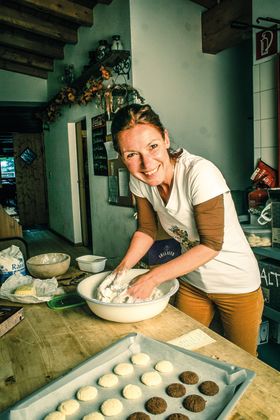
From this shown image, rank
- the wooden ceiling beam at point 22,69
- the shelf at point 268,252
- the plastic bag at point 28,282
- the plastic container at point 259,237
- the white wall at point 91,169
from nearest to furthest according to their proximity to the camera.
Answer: the plastic bag at point 28,282, the shelf at point 268,252, the plastic container at point 259,237, the white wall at point 91,169, the wooden ceiling beam at point 22,69

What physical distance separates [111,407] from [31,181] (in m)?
8.18

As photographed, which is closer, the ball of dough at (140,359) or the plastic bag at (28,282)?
the ball of dough at (140,359)

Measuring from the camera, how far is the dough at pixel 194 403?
80 cm

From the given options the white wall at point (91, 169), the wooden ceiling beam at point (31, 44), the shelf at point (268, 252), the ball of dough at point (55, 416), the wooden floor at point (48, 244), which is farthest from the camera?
the wooden floor at point (48, 244)

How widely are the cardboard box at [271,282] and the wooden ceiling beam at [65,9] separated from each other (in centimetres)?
377

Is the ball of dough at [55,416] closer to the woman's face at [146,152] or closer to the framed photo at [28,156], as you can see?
the woman's face at [146,152]

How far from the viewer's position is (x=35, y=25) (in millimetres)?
5059

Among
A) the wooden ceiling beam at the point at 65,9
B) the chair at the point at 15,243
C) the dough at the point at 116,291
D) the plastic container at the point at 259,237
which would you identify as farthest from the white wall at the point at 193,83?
the dough at the point at 116,291

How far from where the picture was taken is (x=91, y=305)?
4.16 feet

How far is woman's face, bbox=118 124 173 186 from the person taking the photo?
4.26 feet

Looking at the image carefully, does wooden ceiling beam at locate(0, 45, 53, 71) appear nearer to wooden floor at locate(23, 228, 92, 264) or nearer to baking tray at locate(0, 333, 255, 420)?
wooden floor at locate(23, 228, 92, 264)

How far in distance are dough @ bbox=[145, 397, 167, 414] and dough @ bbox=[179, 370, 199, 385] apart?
0.08 m

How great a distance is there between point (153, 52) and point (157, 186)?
2.68 metres

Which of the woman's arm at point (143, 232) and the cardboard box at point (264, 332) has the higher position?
the woman's arm at point (143, 232)
